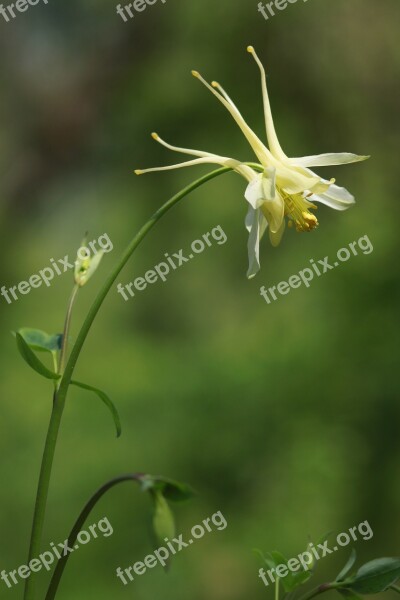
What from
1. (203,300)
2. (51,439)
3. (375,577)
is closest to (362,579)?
(375,577)

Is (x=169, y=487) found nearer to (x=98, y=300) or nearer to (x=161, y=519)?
(x=161, y=519)

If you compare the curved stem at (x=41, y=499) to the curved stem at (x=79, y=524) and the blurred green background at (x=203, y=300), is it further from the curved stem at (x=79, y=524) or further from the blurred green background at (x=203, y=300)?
the blurred green background at (x=203, y=300)

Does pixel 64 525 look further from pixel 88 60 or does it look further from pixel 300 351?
pixel 88 60

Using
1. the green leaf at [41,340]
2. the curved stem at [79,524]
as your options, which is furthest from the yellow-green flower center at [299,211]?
the curved stem at [79,524]

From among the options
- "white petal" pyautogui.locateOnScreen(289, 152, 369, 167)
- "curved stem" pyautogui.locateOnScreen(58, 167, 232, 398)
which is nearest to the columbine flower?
"white petal" pyautogui.locateOnScreen(289, 152, 369, 167)

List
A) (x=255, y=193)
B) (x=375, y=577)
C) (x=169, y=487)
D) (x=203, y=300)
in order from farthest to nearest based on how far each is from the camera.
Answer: (x=203, y=300)
(x=255, y=193)
(x=375, y=577)
(x=169, y=487)

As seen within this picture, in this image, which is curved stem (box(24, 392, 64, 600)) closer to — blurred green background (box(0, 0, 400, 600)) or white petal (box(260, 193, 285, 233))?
white petal (box(260, 193, 285, 233))
